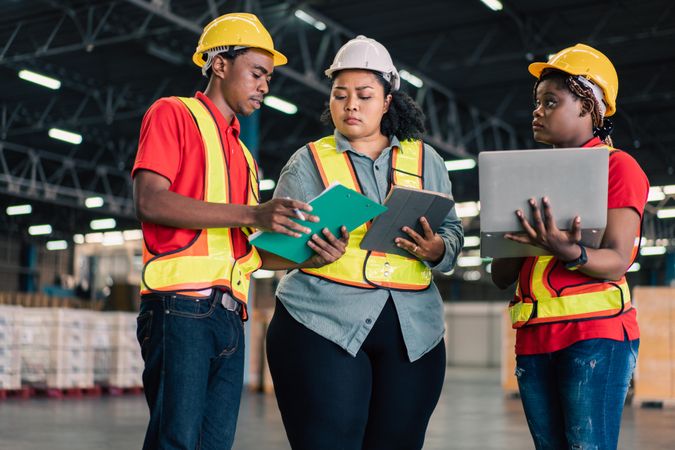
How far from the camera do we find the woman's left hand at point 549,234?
2.42 meters

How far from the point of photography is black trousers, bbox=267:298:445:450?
104 inches

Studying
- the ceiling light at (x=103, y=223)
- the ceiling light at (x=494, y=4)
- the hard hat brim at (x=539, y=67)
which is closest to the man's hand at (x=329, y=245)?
the hard hat brim at (x=539, y=67)

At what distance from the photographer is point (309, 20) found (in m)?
15.8

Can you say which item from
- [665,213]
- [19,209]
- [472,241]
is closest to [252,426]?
[665,213]

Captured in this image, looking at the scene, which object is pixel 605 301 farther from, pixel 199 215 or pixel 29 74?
pixel 29 74

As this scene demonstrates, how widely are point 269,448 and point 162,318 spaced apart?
17.0ft

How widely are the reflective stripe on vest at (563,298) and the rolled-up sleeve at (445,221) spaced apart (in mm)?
271

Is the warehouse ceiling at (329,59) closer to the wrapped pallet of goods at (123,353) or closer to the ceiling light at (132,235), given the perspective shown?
the wrapped pallet of goods at (123,353)

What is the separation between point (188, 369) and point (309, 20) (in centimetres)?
1402

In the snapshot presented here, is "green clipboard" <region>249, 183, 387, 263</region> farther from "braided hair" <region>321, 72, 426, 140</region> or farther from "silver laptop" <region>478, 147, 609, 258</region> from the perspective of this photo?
"braided hair" <region>321, 72, 426, 140</region>

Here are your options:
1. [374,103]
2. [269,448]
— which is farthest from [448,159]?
[374,103]

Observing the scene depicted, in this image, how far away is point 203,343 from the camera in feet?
8.07

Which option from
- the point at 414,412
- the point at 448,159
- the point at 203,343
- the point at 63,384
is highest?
the point at 448,159

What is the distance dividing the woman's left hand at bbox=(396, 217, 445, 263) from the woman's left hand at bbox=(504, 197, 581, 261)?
318 mm
